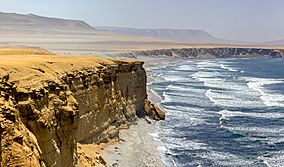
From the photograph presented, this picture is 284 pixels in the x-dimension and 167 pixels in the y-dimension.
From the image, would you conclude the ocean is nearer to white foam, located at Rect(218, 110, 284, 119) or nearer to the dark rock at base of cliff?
white foam, located at Rect(218, 110, 284, 119)

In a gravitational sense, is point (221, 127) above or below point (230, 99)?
below

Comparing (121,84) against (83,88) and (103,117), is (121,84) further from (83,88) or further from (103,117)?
(83,88)

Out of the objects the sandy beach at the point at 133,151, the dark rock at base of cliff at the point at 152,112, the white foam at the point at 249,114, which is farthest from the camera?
the white foam at the point at 249,114

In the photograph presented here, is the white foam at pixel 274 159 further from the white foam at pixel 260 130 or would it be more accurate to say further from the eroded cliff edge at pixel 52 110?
the eroded cliff edge at pixel 52 110

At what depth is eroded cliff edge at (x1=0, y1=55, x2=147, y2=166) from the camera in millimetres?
14680

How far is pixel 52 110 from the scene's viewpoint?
1841 cm

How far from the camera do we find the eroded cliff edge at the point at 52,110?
14.7 m

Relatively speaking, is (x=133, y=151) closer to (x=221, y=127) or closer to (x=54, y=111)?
(x=221, y=127)

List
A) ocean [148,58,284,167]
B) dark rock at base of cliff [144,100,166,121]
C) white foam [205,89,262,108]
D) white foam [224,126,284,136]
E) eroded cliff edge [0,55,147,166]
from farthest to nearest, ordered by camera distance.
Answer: white foam [205,89,262,108] → dark rock at base of cliff [144,100,166,121] → white foam [224,126,284,136] → ocean [148,58,284,167] → eroded cliff edge [0,55,147,166]

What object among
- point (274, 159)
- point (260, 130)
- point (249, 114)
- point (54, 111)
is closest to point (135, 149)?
point (274, 159)

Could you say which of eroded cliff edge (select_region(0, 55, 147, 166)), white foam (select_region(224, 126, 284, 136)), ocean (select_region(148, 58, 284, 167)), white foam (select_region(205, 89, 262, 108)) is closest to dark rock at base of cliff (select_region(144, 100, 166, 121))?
ocean (select_region(148, 58, 284, 167))

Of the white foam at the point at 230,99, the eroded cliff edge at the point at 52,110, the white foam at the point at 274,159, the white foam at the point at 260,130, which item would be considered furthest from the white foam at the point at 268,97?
the eroded cliff edge at the point at 52,110

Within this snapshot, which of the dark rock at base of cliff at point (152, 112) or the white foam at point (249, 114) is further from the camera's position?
the white foam at point (249, 114)

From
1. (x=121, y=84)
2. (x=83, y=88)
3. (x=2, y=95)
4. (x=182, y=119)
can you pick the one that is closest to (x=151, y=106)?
(x=182, y=119)
